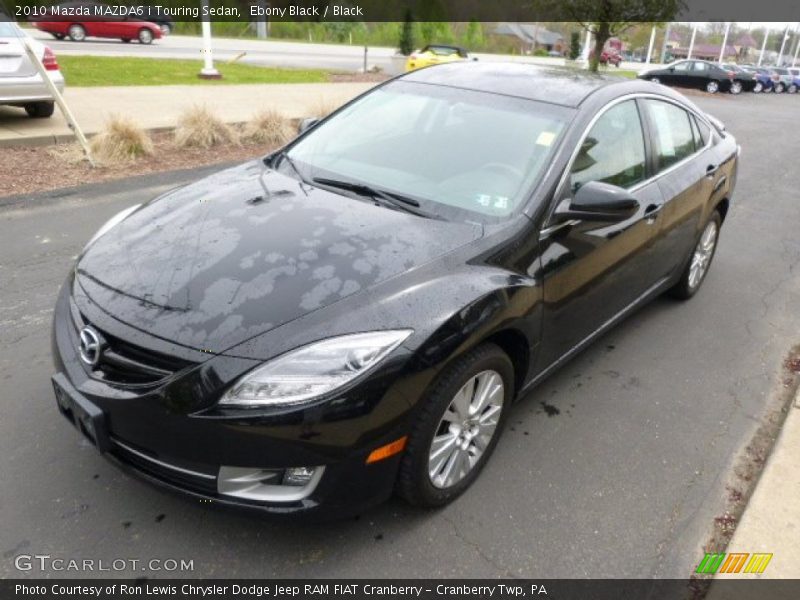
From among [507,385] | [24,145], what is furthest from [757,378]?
[24,145]

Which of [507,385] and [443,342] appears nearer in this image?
[443,342]

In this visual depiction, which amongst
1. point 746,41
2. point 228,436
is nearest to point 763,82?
point 228,436

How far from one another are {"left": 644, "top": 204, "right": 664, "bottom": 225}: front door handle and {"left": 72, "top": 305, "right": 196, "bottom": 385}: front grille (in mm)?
2614

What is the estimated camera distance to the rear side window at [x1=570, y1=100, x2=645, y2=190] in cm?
314

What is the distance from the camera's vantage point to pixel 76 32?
27.9 meters

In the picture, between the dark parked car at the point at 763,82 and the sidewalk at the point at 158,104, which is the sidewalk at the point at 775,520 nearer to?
the sidewalk at the point at 158,104

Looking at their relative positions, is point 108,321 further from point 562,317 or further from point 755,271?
point 755,271

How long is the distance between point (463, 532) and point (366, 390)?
0.84 metres

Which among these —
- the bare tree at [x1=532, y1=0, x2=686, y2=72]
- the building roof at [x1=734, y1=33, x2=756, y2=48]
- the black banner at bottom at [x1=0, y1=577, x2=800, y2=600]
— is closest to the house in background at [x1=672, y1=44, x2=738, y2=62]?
the building roof at [x1=734, y1=33, x2=756, y2=48]

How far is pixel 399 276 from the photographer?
7.95 feet

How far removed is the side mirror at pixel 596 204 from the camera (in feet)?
9.40

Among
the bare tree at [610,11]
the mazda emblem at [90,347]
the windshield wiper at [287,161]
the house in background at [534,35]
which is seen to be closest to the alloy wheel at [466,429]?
the mazda emblem at [90,347]

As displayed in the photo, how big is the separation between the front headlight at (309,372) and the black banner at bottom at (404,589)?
0.71 metres

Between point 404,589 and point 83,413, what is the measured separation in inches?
50.6
